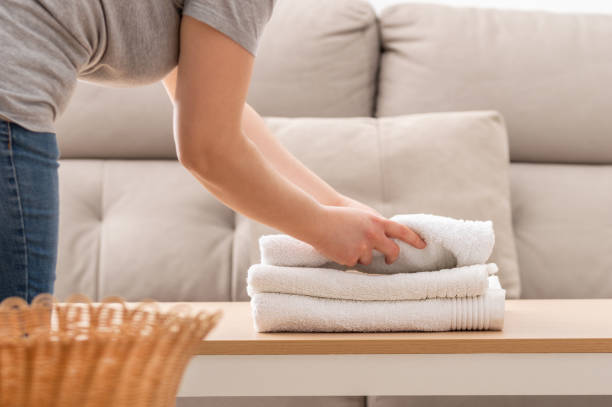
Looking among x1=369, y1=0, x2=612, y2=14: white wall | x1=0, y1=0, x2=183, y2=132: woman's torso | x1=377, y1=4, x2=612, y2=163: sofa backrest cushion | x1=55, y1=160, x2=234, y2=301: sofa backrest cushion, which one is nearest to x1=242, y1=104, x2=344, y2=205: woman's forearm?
x1=0, y1=0, x2=183, y2=132: woman's torso

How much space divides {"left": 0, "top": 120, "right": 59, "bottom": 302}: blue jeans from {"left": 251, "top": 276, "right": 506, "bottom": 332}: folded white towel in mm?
259

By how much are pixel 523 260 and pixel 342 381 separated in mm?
770

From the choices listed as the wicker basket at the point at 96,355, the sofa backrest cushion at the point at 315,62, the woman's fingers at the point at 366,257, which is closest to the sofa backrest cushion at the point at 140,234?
the sofa backrest cushion at the point at 315,62

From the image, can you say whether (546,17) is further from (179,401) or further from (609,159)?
(179,401)

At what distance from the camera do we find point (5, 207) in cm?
61

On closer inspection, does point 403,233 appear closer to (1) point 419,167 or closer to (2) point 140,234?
(1) point 419,167

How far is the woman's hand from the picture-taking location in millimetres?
A: 743

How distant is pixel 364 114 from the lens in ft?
4.90

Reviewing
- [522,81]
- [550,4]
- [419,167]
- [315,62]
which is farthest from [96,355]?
[550,4]

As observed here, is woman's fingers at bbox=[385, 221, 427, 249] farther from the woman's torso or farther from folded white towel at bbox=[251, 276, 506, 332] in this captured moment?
the woman's torso

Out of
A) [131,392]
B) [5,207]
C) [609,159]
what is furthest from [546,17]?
[131,392]

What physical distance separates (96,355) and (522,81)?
4.28 ft

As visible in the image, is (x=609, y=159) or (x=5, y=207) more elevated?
(x=5, y=207)

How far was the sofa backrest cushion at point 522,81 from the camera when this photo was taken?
146cm
